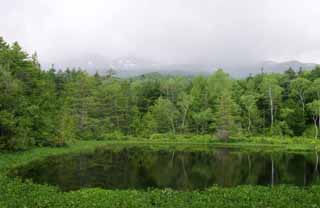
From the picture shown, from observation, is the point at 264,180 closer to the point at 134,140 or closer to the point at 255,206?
the point at 255,206

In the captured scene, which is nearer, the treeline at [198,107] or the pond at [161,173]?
the pond at [161,173]

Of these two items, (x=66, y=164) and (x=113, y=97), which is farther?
(x=113, y=97)

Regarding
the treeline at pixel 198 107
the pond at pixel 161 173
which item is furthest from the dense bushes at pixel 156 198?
the treeline at pixel 198 107

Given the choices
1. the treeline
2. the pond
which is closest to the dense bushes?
the pond

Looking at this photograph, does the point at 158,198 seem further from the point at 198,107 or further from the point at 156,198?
the point at 198,107

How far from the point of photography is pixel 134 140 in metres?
56.4

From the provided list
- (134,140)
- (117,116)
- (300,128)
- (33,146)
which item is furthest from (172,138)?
(33,146)

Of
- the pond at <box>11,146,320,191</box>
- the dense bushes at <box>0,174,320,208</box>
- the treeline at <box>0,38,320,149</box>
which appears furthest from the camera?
the treeline at <box>0,38,320,149</box>

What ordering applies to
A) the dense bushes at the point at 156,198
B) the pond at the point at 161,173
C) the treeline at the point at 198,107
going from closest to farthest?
1. the dense bushes at the point at 156,198
2. the pond at the point at 161,173
3. the treeline at the point at 198,107

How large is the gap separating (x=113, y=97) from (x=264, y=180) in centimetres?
4383

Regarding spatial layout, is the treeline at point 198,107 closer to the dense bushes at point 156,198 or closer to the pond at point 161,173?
the pond at point 161,173

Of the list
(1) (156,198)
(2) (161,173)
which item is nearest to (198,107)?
(2) (161,173)

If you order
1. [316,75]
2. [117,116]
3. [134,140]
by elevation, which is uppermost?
[316,75]

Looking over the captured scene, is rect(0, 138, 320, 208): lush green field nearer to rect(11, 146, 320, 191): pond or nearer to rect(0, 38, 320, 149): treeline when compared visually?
rect(11, 146, 320, 191): pond
